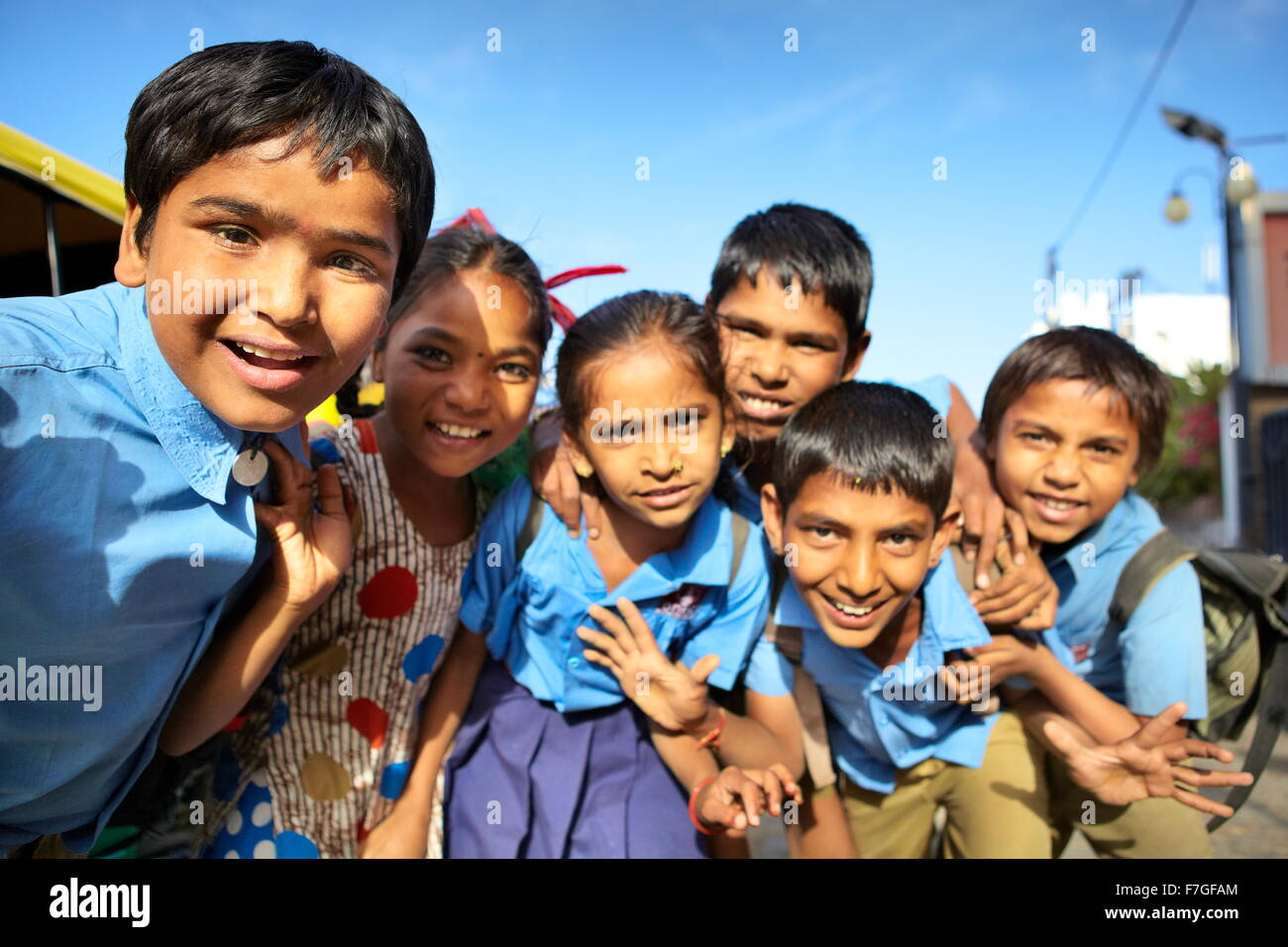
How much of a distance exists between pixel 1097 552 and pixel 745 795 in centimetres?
108

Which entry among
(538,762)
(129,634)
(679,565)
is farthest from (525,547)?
(129,634)

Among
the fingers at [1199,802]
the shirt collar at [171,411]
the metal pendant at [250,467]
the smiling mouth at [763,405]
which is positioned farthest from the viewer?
the smiling mouth at [763,405]

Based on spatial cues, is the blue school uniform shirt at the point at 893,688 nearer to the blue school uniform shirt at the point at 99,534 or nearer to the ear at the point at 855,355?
the ear at the point at 855,355

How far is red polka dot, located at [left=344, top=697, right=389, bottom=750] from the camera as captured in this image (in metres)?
1.98

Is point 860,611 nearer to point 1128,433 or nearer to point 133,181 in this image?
point 1128,433

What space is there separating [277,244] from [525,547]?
0.95m

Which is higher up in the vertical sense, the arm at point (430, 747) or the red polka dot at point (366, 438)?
the red polka dot at point (366, 438)

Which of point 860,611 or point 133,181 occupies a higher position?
point 133,181

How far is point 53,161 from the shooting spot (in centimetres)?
292

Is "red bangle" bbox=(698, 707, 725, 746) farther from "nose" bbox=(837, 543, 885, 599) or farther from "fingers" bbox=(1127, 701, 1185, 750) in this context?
"fingers" bbox=(1127, 701, 1185, 750)

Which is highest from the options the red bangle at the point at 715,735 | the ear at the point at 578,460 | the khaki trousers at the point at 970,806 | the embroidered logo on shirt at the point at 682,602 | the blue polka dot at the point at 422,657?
the ear at the point at 578,460

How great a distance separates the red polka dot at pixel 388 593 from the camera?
76.8 inches

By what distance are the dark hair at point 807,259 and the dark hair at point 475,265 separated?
0.60 meters

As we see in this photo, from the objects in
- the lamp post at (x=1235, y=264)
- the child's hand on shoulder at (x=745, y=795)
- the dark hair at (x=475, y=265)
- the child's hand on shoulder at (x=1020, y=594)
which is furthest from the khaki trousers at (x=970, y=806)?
the lamp post at (x=1235, y=264)
